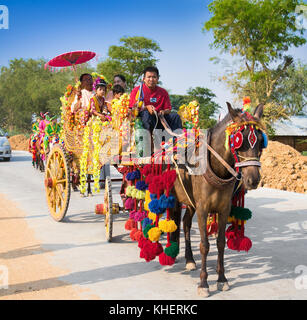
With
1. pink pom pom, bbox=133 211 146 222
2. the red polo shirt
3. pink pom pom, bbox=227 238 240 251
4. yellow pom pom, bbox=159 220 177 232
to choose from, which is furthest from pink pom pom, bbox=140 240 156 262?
the red polo shirt

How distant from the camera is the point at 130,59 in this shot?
34281 mm

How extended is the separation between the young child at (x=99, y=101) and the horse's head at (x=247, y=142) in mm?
3714

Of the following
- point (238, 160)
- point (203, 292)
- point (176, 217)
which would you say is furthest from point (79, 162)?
point (238, 160)

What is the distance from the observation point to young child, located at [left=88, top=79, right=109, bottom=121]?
23.1ft

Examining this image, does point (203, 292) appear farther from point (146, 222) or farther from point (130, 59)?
point (130, 59)

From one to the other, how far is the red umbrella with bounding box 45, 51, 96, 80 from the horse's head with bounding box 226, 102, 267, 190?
5354 mm

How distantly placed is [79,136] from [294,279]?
15.9 feet

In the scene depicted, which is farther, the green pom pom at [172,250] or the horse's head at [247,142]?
the green pom pom at [172,250]

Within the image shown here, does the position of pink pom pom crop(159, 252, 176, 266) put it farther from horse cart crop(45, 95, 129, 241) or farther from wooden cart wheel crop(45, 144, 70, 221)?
wooden cart wheel crop(45, 144, 70, 221)

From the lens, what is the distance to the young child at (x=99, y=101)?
703 centimetres

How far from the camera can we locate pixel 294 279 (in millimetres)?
4449

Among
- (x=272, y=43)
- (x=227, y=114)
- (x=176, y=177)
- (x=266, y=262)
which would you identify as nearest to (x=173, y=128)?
(x=176, y=177)

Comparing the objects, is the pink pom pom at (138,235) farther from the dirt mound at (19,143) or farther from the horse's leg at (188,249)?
the dirt mound at (19,143)

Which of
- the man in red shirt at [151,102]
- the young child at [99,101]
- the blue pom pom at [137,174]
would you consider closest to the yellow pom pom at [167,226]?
the blue pom pom at [137,174]
